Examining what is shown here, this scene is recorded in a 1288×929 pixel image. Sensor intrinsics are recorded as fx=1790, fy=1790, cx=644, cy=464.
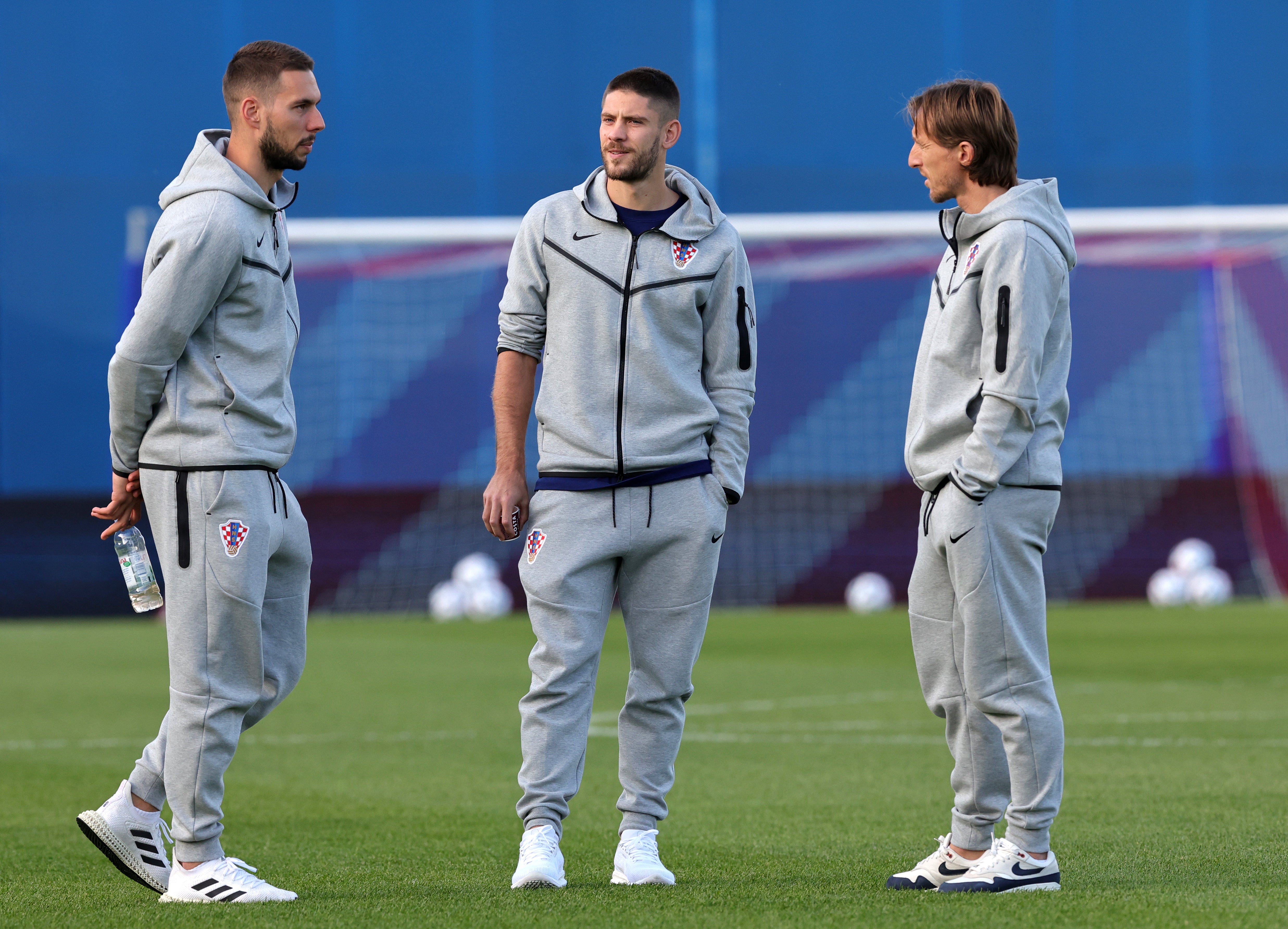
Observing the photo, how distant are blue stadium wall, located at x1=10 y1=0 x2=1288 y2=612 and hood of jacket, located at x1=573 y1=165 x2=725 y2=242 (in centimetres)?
1315

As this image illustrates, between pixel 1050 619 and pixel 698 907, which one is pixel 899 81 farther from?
pixel 698 907

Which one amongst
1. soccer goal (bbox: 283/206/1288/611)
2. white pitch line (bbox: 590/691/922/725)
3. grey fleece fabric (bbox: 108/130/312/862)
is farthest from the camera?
soccer goal (bbox: 283/206/1288/611)

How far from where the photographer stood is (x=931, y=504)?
4098 mm

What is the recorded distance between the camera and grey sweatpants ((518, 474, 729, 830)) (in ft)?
13.5

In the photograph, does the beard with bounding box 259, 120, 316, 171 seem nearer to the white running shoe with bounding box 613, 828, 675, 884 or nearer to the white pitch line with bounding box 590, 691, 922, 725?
the white running shoe with bounding box 613, 828, 675, 884

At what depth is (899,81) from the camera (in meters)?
18.7

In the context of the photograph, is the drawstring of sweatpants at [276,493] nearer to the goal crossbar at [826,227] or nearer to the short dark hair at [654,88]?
the short dark hair at [654,88]

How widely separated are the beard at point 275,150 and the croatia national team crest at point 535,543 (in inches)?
39.2

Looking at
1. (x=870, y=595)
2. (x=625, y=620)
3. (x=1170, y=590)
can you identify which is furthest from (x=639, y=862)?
(x=1170, y=590)

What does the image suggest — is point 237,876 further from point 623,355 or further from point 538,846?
point 623,355

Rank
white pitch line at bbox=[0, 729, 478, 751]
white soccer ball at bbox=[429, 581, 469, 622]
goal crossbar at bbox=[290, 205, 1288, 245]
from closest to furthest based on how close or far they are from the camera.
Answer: white pitch line at bbox=[0, 729, 478, 751] → goal crossbar at bbox=[290, 205, 1288, 245] → white soccer ball at bbox=[429, 581, 469, 622]

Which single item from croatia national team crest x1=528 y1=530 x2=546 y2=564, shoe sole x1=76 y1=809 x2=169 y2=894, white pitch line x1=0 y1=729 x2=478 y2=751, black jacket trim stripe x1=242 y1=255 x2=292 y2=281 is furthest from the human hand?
white pitch line x1=0 y1=729 x2=478 y2=751

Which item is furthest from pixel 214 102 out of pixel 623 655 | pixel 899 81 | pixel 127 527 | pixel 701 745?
pixel 127 527

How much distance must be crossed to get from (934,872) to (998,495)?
2.88ft
